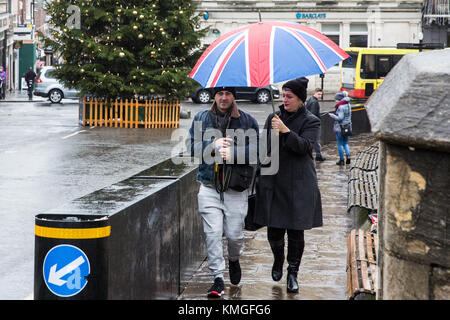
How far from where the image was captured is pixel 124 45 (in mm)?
24109

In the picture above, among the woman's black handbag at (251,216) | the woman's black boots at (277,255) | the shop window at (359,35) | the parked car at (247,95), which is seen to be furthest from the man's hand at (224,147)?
the shop window at (359,35)

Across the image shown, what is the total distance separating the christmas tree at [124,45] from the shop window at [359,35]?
2852cm

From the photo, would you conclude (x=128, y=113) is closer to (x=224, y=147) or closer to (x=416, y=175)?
(x=224, y=147)

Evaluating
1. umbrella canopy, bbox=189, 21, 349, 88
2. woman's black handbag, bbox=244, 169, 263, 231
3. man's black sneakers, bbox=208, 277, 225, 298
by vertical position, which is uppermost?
umbrella canopy, bbox=189, 21, 349, 88

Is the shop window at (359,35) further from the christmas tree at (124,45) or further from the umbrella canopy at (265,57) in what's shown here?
the umbrella canopy at (265,57)

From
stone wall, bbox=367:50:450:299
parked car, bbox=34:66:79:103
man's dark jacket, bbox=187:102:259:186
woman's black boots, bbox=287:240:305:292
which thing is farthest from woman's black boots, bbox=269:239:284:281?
parked car, bbox=34:66:79:103

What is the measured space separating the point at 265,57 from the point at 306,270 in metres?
2.36

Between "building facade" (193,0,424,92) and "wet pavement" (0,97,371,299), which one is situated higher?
"building facade" (193,0,424,92)

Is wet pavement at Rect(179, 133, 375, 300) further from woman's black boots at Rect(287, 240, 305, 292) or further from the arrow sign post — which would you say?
the arrow sign post

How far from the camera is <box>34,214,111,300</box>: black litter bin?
151 inches

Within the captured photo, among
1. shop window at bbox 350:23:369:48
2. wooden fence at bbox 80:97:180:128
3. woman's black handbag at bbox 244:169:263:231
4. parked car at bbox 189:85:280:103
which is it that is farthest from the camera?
shop window at bbox 350:23:369:48

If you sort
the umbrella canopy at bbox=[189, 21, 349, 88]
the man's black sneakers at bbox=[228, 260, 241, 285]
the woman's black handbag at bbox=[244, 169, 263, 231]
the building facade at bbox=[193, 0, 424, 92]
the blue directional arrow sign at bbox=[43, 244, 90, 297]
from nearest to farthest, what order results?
the blue directional arrow sign at bbox=[43, 244, 90, 297], the umbrella canopy at bbox=[189, 21, 349, 88], the woman's black handbag at bbox=[244, 169, 263, 231], the man's black sneakers at bbox=[228, 260, 241, 285], the building facade at bbox=[193, 0, 424, 92]

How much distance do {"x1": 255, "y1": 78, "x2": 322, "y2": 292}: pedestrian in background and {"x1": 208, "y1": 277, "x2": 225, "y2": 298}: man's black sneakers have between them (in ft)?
1.85

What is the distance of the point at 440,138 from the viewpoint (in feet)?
7.28
